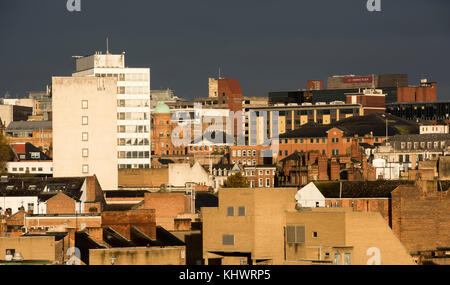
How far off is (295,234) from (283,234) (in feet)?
2.55

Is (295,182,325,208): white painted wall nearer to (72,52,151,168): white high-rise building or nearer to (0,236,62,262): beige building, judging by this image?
(0,236,62,262): beige building

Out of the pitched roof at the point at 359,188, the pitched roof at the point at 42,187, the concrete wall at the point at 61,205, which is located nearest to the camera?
the concrete wall at the point at 61,205

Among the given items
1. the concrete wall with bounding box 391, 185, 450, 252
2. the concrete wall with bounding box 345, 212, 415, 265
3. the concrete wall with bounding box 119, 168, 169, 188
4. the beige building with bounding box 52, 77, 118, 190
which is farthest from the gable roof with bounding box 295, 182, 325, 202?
the concrete wall with bounding box 345, 212, 415, 265

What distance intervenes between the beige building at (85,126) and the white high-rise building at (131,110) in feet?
70.6

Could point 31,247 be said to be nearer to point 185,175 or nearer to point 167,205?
point 167,205

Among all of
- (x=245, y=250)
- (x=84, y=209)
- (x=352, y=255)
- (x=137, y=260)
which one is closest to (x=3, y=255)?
(x=137, y=260)

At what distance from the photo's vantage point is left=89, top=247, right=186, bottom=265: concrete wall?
6469 cm

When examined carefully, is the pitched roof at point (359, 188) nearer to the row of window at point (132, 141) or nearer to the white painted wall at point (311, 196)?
the white painted wall at point (311, 196)

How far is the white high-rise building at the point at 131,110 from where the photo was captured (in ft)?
587

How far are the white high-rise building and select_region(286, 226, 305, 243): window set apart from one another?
106452 millimetres

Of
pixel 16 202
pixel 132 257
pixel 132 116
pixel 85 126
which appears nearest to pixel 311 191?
pixel 16 202

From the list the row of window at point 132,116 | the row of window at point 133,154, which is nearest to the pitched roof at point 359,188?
the row of window at point 132,116

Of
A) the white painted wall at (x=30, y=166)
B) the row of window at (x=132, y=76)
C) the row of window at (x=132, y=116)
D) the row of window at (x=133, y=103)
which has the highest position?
the row of window at (x=132, y=76)

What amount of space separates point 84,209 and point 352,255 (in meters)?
43.9
